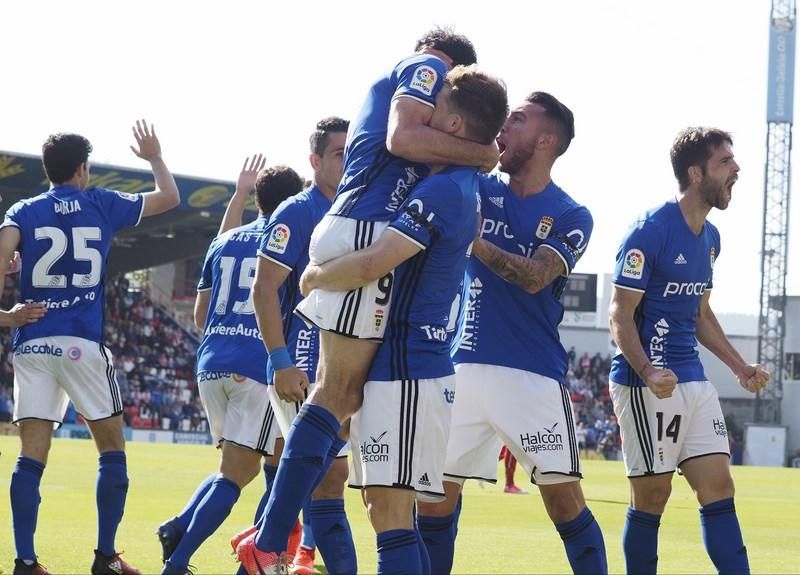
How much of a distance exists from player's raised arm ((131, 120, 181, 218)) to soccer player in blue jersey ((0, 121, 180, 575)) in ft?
1.20

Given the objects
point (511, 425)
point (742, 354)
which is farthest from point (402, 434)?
point (742, 354)

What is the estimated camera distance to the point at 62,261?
763 cm

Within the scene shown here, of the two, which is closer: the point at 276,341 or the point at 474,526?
the point at 276,341

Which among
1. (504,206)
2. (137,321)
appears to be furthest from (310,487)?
(137,321)

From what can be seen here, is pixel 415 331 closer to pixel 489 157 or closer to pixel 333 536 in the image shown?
pixel 489 157

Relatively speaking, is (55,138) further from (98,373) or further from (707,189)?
(707,189)

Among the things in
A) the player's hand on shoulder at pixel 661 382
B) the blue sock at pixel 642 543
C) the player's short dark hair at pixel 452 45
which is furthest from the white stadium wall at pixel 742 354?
the player's short dark hair at pixel 452 45

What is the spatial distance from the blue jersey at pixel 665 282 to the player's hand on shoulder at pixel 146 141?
2915 mm

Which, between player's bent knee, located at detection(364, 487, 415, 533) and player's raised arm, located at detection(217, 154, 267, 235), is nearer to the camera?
player's bent knee, located at detection(364, 487, 415, 533)

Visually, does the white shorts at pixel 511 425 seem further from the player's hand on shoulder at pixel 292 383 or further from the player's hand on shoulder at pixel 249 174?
the player's hand on shoulder at pixel 249 174

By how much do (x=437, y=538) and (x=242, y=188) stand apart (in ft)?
9.36

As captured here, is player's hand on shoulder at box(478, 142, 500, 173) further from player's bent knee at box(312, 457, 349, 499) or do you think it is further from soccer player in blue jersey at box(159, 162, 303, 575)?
soccer player in blue jersey at box(159, 162, 303, 575)

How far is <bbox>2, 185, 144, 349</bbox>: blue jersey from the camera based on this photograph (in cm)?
761

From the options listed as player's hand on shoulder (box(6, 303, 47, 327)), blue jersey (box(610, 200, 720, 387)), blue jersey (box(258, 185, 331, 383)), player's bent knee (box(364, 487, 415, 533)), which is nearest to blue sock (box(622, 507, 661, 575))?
blue jersey (box(610, 200, 720, 387))
